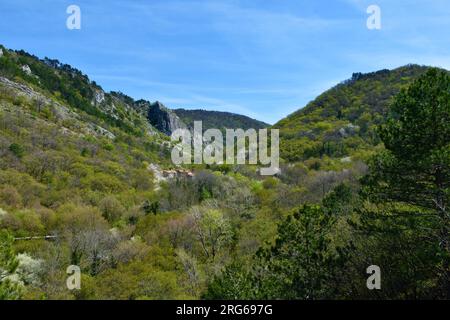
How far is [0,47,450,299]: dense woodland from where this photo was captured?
16.3 metres

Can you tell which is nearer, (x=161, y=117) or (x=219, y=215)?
(x=219, y=215)

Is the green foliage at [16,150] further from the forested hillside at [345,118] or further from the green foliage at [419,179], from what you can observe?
the forested hillside at [345,118]

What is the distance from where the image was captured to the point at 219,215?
40.3 meters

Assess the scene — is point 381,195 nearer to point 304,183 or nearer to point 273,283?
point 273,283

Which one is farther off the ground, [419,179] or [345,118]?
[345,118]

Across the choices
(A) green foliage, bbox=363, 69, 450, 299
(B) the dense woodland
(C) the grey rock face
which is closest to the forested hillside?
(B) the dense woodland

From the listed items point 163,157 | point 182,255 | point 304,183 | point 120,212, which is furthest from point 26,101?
point 182,255

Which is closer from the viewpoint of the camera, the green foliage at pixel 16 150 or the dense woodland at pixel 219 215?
the dense woodland at pixel 219 215

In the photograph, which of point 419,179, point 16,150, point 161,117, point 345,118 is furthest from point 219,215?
point 161,117

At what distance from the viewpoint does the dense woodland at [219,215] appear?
16.3 meters

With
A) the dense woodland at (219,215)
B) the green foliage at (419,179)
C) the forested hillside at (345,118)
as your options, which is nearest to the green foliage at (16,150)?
the dense woodland at (219,215)

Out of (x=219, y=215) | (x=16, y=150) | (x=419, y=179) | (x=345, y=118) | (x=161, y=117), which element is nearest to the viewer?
(x=419, y=179)

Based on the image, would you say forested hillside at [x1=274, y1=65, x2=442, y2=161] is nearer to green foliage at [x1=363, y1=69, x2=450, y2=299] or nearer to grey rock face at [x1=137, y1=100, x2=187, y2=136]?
grey rock face at [x1=137, y1=100, x2=187, y2=136]

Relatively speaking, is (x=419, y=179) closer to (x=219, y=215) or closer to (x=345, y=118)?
(x=219, y=215)
